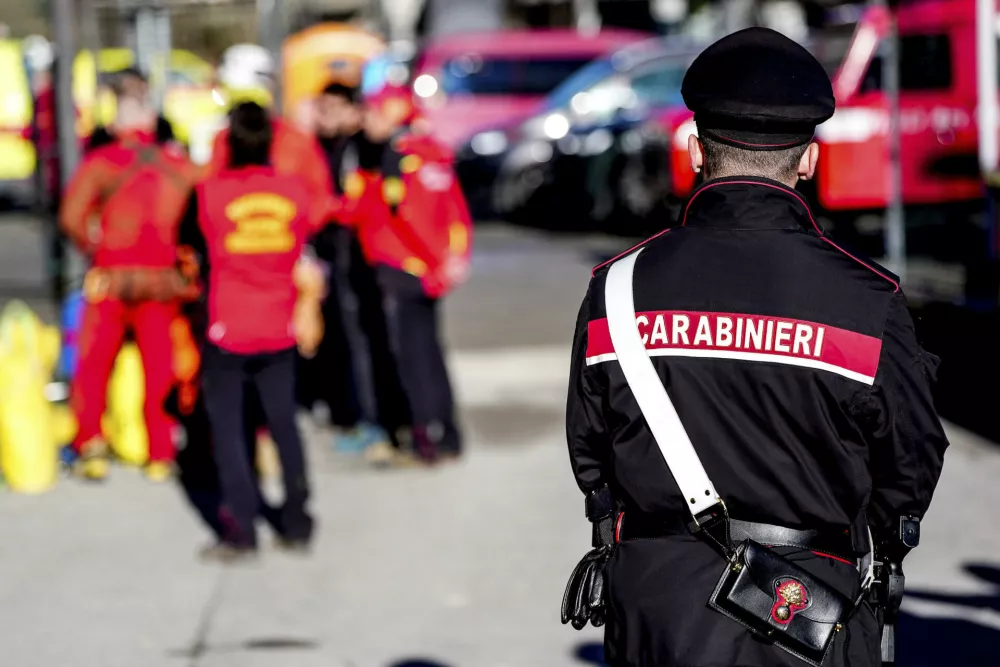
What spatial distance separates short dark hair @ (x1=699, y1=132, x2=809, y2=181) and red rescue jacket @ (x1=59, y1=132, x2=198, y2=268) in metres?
4.72

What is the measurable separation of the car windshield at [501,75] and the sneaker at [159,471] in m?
14.2

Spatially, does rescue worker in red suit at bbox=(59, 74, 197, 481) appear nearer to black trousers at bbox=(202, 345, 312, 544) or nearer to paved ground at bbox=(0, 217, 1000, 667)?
paved ground at bbox=(0, 217, 1000, 667)

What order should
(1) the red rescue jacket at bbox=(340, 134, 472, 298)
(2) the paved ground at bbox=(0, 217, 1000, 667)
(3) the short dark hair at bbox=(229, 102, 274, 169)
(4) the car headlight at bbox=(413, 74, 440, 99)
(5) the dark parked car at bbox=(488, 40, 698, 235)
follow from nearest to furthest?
(2) the paved ground at bbox=(0, 217, 1000, 667)
(3) the short dark hair at bbox=(229, 102, 274, 169)
(1) the red rescue jacket at bbox=(340, 134, 472, 298)
(5) the dark parked car at bbox=(488, 40, 698, 235)
(4) the car headlight at bbox=(413, 74, 440, 99)

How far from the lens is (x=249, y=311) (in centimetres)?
593

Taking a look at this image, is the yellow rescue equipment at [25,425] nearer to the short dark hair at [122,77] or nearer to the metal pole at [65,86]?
the short dark hair at [122,77]

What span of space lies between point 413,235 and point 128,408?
1.68m

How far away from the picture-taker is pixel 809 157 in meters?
2.64

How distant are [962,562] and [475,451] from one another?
275 cm

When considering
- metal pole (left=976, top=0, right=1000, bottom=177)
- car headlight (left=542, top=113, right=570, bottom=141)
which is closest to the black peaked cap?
metal pole (left=976, top=0, right=1000, bottom=177)

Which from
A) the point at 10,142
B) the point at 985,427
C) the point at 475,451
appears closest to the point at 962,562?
the point at 985,427

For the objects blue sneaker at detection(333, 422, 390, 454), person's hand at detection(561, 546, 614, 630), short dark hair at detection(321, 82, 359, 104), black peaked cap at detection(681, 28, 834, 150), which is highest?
black peaked cap at detection(681, 28, 834, 150)

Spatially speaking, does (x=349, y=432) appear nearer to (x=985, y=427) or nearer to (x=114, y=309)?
(x=114, y=309)

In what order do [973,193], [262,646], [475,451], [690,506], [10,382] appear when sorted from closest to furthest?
1. [690,506]
2. [262,646]
3. [10,382]
4. [475,451]
5. [973,193]

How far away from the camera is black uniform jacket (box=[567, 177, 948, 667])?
2484mm
